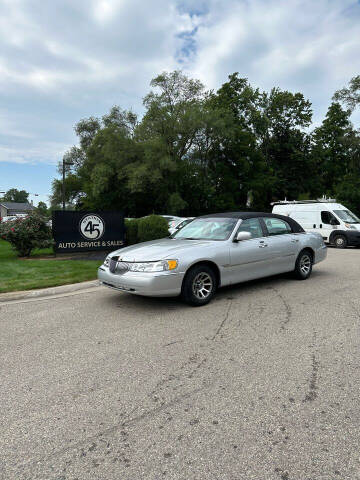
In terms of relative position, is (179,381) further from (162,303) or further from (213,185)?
(213,185)

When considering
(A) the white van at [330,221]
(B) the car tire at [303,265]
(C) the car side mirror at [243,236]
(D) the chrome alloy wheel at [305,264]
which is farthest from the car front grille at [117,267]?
(A) the white van at [330,221]

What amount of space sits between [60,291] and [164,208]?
2925 centimetres

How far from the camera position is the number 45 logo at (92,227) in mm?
11477

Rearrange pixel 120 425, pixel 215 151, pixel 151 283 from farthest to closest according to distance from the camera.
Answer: pixel 215 151
pixel 151 283
pixel 120 425

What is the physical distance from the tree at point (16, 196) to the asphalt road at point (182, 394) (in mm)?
156943

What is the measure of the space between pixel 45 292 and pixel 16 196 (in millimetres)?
157771

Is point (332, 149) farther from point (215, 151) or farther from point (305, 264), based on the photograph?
point (305, 264)

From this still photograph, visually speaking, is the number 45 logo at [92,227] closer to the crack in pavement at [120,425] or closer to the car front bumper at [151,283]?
the car front bumper at [151,283]

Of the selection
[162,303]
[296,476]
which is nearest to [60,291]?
[162,303]

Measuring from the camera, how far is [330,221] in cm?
1608

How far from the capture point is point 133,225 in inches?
495

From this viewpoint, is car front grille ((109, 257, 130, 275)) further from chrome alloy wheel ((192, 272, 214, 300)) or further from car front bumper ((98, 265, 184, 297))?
chrome alloy wheel ((192, 272, 214, 300))

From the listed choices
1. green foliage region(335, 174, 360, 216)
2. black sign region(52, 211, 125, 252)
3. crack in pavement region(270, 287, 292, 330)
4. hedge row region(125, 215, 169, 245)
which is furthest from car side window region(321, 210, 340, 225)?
green foliage region(335, 174, 360, 216)

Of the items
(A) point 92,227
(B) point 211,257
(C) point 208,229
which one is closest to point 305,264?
(C) point 208,229
